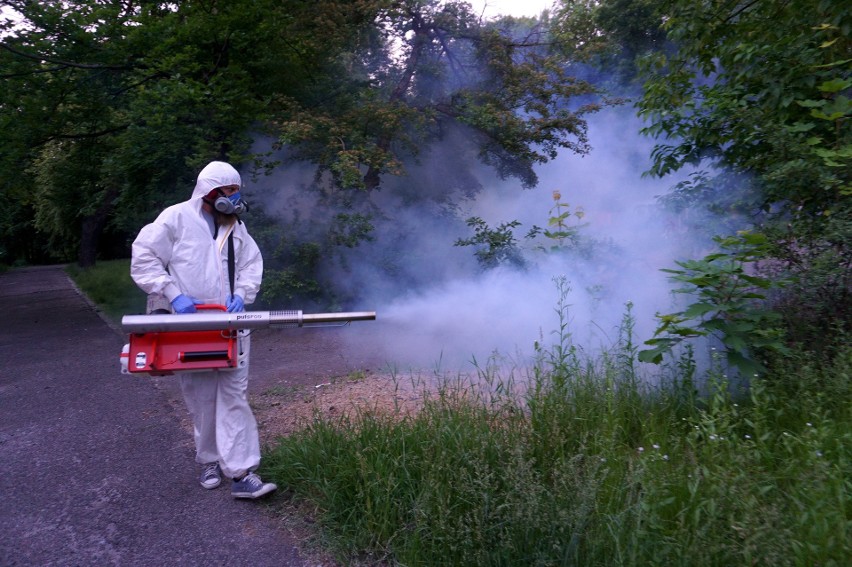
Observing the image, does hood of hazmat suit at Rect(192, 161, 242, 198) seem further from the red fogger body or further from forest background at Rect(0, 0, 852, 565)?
forest background at Rect(0, 0, 852, 565)

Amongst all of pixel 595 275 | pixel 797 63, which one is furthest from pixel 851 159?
pixel 595 275

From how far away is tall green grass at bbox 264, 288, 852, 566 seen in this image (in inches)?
111

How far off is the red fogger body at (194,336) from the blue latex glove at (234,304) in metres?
0.09

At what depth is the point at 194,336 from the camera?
395 cm

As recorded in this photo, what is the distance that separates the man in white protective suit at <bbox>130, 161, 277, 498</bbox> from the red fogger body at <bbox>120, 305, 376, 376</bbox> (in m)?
0.14

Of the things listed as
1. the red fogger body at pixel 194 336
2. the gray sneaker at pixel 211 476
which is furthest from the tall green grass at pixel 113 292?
the red fogger body at pixel 194 336

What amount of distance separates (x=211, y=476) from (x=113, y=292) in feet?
41.5

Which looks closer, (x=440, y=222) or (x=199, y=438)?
(x=199, y=438)

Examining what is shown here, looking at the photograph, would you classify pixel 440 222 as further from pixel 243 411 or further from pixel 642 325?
pixel 243 411

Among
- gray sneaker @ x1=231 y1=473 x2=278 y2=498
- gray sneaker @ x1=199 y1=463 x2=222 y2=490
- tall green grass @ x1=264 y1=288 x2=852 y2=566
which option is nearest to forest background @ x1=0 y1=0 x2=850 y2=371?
tall green grass @ x1=264 y1=288 x2=852 y2=566

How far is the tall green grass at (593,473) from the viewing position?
2830mm

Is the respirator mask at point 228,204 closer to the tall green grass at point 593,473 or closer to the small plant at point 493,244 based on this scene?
the tall green grass at point 593,473

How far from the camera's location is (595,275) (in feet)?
21.7

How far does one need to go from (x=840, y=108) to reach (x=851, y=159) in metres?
0.39
